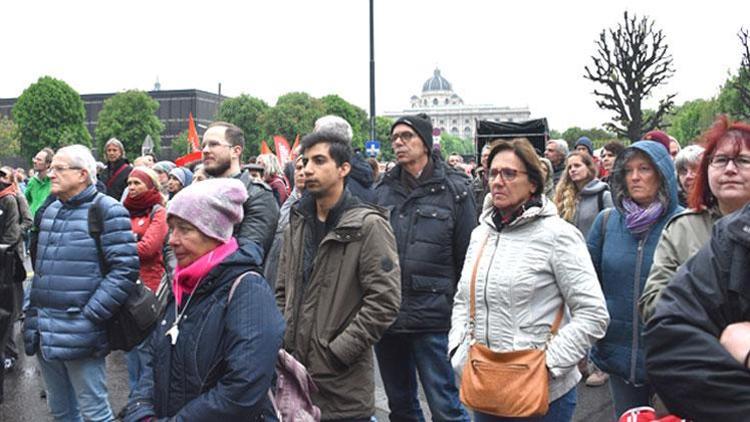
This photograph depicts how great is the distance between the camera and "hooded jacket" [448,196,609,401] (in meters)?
3.15

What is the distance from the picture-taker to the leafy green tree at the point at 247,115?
7994cm

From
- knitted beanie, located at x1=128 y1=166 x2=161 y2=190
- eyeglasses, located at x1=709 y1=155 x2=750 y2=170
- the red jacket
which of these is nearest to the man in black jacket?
eyeglasses, located at x1=709 y1=155 x2=750 y2=170

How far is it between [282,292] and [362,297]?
1.77ft

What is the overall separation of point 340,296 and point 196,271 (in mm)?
957

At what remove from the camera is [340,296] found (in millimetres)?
3500

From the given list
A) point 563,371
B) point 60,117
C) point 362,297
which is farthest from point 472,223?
point 60,117

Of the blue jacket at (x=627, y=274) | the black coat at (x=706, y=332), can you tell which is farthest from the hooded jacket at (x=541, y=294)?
the black coat at (x=706, y=332)

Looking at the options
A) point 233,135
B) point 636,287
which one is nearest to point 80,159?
point 233,135

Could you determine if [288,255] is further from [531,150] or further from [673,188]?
[673,188]

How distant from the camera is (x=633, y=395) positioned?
11.9ft

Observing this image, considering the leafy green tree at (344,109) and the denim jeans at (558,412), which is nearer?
the denim jeans at (558,412)

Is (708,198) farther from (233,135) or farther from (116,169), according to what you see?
(116,169)

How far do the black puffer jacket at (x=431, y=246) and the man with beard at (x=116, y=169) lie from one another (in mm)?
4963

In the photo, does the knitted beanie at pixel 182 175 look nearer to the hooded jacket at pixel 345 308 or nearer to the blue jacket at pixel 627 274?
the hooded jacket at pixel 345 308
